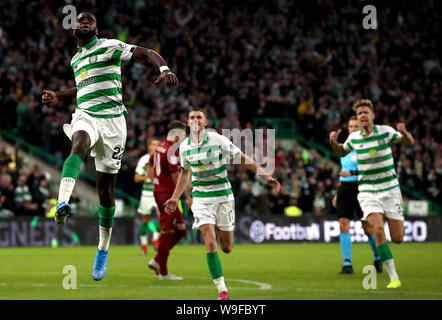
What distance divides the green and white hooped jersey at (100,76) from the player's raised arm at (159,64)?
171 millimetres

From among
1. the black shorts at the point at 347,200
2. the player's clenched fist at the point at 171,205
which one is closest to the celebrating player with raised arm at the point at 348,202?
the black shorts at the point at 347,200

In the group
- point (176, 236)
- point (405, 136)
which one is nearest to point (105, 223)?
point (176, 236)

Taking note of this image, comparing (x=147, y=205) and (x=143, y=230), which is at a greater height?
(x=147, y=205)

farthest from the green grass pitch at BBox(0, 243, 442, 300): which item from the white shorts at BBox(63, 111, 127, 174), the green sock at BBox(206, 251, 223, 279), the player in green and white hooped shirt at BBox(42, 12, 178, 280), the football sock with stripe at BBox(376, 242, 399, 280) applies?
the player in green and white hooped shirt at BBox(42, 12, 178, 280)

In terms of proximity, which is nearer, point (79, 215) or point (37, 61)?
point (79, 215)

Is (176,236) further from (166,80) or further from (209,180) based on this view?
(166,80)

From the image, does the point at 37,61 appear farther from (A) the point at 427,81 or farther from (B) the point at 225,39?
(A) the point at 427,81

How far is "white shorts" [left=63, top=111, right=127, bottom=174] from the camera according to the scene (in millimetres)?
8336

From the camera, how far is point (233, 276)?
12469mm

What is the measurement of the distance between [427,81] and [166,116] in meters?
11.3

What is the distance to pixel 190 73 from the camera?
1113 inches

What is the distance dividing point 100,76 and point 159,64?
37.2 inches

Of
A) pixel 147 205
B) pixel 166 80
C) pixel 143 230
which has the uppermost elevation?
pixel 166 80
